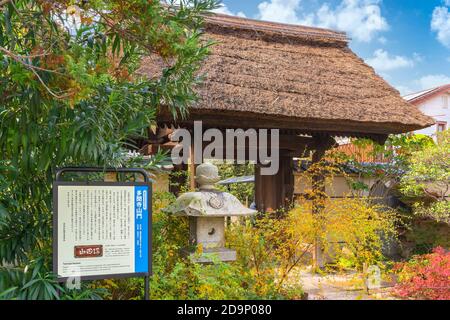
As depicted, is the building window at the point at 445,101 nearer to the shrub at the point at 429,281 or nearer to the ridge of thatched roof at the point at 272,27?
the ridge of thatched roof at the point at 272,27

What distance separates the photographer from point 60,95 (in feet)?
8.38

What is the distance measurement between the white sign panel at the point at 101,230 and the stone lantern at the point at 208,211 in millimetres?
1217

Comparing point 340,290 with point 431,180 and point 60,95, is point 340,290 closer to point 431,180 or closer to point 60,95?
point 431,180

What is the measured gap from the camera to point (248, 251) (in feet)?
14.8

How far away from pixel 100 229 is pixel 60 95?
967 mm

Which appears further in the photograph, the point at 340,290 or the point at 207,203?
the point at 340,290

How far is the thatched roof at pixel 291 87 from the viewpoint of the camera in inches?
A: 249

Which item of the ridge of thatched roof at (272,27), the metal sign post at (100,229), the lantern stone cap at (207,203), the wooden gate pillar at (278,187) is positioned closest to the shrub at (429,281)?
the lantern stone cap at (207,203)

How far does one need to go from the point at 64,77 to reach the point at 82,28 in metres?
0.73

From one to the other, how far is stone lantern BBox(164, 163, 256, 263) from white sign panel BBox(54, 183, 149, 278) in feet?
3.99

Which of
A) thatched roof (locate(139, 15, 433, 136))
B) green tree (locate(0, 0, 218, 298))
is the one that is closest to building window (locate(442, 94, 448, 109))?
thatched roof (locate(139, 15, 433, 136))

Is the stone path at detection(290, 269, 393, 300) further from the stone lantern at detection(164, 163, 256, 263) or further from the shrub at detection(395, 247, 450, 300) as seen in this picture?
the stone lantern at detection(164, 163, 256, 263)

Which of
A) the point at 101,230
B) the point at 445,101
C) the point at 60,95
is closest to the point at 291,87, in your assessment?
the point at 101,230
